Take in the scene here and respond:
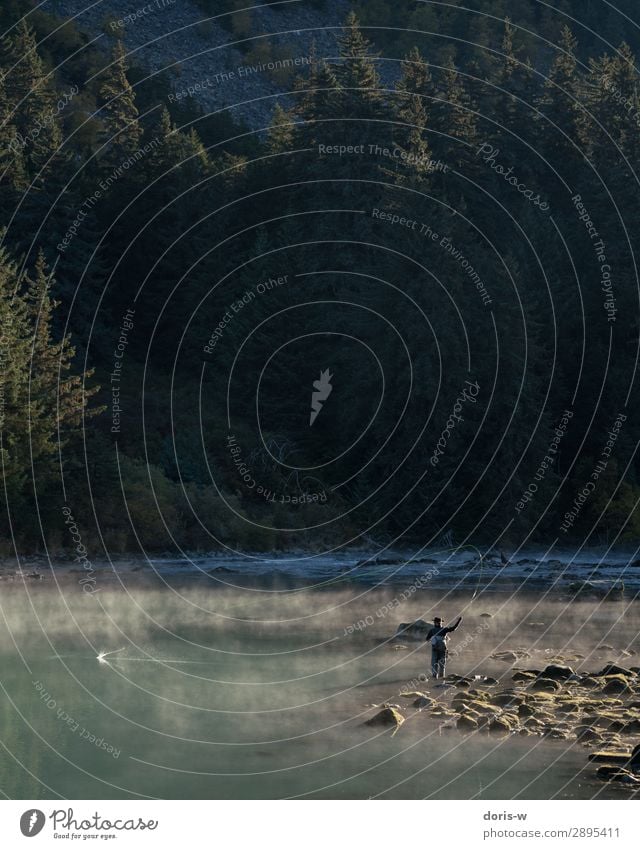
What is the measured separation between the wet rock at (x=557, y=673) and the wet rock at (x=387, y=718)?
5.48 metres

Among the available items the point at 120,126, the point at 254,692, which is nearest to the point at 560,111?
the point at 120,126

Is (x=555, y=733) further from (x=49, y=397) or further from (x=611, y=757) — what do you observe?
(x=49, y=397)

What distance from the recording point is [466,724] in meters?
28.4

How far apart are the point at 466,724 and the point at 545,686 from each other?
162 inches

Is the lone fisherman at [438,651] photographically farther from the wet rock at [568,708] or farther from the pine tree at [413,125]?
the pine tree at [413,125]

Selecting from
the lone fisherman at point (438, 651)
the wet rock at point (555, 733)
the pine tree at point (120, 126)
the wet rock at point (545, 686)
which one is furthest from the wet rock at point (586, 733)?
the pine tree at point (120, 126)

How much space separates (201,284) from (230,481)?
52.0 feet

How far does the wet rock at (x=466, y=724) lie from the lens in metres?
28.1

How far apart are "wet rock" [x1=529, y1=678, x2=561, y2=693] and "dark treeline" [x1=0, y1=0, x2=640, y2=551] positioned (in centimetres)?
2679

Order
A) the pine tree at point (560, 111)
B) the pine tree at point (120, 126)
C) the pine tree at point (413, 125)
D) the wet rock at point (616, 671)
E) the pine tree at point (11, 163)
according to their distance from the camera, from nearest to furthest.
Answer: the wet rock at point (616, 671) < the pine tree at point (413, 125) < the pine tree at point (11, 163) < the pine tree at point (120, 126) < the pine tree at point (560, 111)

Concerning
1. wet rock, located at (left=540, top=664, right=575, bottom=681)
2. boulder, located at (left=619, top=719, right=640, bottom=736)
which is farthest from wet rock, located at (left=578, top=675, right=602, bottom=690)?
boulder, located at (left=619, top=719, right=640, bottom=736)

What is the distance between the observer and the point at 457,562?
195 feet

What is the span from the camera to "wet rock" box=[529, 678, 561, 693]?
31578 millimetres
